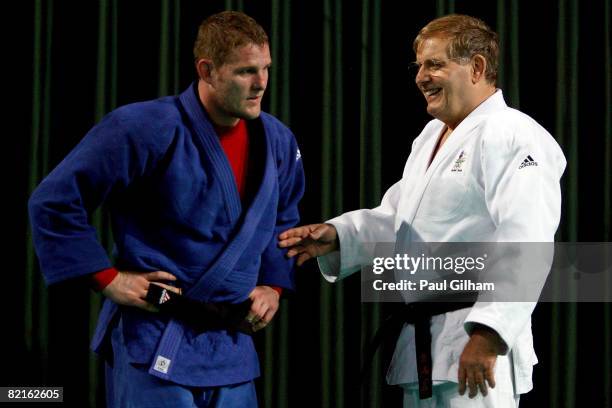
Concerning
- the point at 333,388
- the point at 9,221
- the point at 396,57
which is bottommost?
the point at 333,388

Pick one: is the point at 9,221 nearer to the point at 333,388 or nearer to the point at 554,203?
the point at 333,388

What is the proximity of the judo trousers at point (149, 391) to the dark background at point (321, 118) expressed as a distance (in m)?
1.01

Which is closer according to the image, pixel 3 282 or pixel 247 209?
pixel 247 209

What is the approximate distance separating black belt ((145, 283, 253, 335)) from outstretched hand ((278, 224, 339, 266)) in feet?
0.82

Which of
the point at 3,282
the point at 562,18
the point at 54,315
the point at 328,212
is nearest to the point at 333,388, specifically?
the point at 328,212

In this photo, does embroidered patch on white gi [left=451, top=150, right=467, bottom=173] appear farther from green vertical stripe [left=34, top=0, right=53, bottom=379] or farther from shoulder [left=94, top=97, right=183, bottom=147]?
green vertical stripe [left=34, top=0, right=53, bottom=379]

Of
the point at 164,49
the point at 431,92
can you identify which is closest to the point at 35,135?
the point at 164,49

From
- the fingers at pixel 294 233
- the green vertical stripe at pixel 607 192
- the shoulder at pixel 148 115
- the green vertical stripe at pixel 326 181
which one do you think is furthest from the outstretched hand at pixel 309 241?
the green vertical stripe at pixel 607 192

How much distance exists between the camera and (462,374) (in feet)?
6.45

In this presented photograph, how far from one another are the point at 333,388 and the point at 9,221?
4.21 ft

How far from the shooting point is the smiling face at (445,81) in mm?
2271

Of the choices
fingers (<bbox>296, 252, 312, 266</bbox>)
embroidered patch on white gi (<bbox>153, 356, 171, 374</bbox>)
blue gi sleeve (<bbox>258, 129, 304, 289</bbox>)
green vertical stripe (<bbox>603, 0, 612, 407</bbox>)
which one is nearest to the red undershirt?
blue gi sleeve (<bbox>258, 129, 304, 289</bbox>)

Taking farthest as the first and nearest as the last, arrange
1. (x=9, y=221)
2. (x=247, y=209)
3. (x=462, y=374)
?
(x=9, y=221)
(x=247, y=209)
(x=462, y=374)

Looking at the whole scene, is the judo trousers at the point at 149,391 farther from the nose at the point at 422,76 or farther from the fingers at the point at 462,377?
the nose at the point at 422,76
